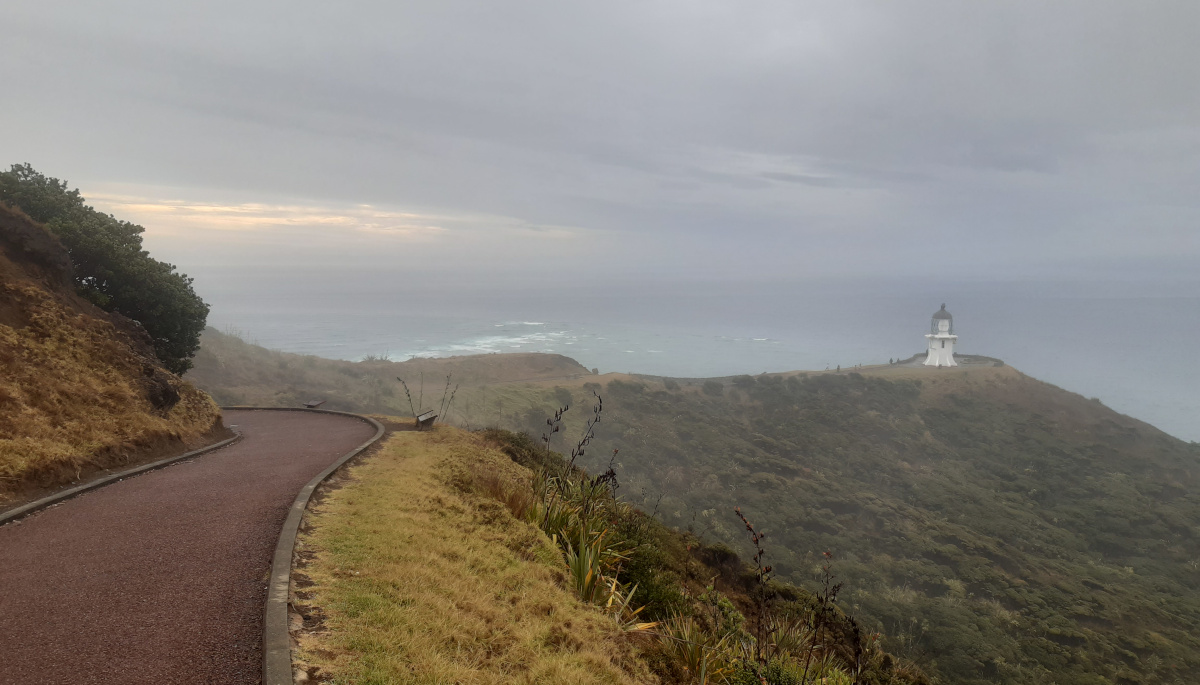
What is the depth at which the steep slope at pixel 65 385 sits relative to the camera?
8.10 metres

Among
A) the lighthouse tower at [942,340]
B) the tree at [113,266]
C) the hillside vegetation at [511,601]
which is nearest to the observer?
the hillside vegetation at [511,601]

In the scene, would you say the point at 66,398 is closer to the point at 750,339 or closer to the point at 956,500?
the point at 956,500

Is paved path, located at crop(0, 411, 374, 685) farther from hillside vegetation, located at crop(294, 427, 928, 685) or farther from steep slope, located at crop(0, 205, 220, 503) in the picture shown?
steep slope, located at crop(0, 205, 220, 503)

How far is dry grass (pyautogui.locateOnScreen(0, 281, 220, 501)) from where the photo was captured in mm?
7938

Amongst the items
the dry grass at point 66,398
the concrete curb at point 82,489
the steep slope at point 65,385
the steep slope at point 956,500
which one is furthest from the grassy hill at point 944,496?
the dry grass at point 66,398

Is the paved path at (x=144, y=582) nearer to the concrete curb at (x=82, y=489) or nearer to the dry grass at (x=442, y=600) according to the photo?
the concrete curb at (x=82, y=489)

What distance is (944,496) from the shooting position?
3172 cm

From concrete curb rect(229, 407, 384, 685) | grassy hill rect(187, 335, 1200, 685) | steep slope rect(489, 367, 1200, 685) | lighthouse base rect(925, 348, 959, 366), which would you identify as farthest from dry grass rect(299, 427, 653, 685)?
lighthouse base rect(925, 348, 959, 366)

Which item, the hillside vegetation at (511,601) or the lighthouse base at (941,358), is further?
the lighthouse base at (941,358)

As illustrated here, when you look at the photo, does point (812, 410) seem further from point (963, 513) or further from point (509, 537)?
point (509, 537)

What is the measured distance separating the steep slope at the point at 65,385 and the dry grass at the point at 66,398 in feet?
0.05

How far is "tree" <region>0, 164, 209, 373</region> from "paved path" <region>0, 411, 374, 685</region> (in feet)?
30.4

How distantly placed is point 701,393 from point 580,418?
15.9 m

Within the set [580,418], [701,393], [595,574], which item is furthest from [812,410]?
[595,574]
